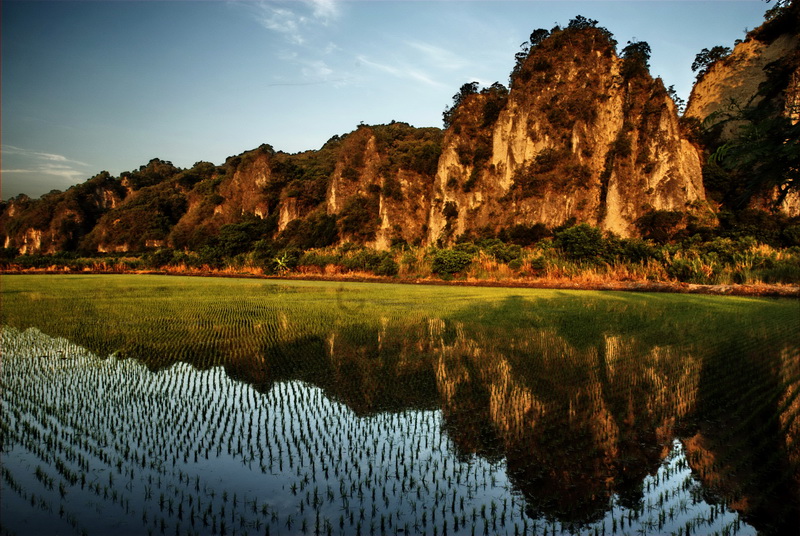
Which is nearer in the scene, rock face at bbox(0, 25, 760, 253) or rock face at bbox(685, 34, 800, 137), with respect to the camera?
rock face at bbox(0, 25, 760, 253)

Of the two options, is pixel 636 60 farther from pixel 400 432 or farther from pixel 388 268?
pixel 400 432

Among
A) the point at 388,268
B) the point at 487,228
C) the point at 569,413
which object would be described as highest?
the point at 487,228

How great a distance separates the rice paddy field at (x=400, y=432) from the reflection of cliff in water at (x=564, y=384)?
3cm

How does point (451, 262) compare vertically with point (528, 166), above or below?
below

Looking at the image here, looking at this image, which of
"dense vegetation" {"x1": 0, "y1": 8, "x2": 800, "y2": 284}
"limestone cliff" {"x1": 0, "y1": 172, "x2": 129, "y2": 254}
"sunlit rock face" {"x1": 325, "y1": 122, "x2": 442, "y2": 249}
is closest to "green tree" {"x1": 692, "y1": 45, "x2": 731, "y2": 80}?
"dense vegetation" {"x1": 0, "y1": 8, "x2": 800, "y2": 284}

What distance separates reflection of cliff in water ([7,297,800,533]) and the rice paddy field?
3 centimetres

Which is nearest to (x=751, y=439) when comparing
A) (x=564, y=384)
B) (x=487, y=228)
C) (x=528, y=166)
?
(x=564, y=384)

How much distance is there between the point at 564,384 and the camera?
646 centimetres

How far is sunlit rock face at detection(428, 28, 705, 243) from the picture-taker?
131 feet

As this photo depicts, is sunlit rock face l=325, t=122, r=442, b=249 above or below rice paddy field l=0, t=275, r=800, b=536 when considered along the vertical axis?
above

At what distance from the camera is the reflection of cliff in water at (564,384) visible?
12.9 feet

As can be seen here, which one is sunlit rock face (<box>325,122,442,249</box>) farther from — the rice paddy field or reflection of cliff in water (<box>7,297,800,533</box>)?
the rice paddy field

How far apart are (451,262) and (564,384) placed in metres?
20.7

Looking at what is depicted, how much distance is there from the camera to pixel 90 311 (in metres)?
13.6
